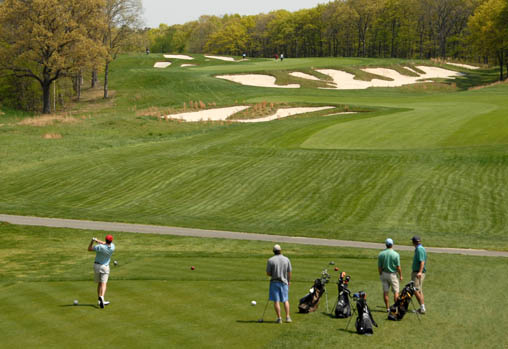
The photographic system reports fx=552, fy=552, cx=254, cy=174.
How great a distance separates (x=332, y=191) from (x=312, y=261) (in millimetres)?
15057

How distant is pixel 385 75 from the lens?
102 meters

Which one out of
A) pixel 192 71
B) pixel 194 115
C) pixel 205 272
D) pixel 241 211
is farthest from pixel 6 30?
pixel 205 272

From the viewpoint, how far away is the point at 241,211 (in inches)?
1361

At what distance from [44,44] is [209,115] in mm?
22994

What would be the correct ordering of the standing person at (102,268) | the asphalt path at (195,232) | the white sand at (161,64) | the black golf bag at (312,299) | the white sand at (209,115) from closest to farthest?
the black golf bag at (312,299) < the standing person at (102,268) < the asphalt path at (195,232) < the white sand at (209,115) < the white sand at (161,64)

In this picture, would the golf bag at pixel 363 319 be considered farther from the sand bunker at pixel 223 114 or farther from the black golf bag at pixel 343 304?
the sand bunker at pixel 223 114

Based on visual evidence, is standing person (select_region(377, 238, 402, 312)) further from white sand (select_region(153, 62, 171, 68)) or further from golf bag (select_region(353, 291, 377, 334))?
white sand (select_region(153, 62, 171, 68))

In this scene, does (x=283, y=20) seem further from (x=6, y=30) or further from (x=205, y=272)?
(x=205, y=272)

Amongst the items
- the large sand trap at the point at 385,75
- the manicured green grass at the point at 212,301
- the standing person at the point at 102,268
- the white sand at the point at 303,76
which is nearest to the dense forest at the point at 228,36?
the large sand trap at the point at 385,75

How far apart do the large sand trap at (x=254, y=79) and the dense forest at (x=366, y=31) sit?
6197 cm

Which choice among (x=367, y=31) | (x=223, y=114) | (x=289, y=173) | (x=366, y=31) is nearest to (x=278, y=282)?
(x=289, y=173)

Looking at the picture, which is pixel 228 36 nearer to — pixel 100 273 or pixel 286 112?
pixel 286 112

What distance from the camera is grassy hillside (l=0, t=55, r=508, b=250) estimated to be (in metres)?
32.1

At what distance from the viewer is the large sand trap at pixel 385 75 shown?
9281 cm
